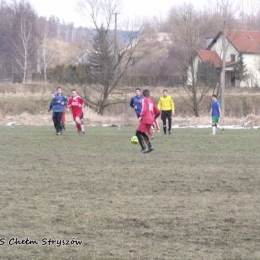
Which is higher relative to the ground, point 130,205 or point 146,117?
point 146,117

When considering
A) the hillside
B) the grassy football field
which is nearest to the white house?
the hillside

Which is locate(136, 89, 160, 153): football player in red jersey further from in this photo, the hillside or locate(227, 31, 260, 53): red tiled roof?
locate(227, 31, 260, 53): red tiled roof

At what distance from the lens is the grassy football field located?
22.3 feet

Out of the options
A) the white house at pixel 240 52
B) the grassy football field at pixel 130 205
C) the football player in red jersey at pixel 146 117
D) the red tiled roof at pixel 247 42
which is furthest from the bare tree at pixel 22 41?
the grassy football field at pixel 130 205

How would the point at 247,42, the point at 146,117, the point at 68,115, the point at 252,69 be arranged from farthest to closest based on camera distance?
the point at 247,42
the point at 252,69
the point at 68,115
the point at 146,117

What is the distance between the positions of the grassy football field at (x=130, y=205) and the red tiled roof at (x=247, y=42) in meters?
53.6

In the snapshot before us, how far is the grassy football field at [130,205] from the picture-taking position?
22.3 ft

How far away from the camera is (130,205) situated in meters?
9.27

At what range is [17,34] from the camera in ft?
258

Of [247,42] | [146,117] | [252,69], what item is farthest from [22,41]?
[146,117]

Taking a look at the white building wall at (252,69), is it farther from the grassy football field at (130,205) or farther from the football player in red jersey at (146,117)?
the grassy football field at (130,205)

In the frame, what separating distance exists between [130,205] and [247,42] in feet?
216

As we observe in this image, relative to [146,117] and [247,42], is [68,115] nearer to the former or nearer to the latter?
[146,117]

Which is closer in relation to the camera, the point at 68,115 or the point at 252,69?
the point at 68,115
